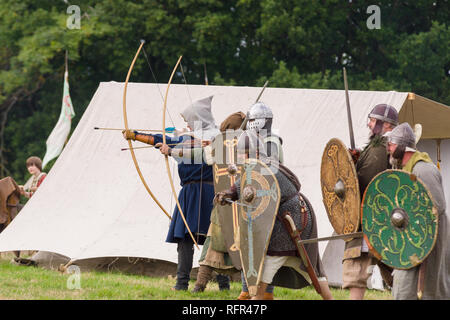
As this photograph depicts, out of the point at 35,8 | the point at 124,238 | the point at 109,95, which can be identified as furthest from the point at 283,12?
the point at 124,238

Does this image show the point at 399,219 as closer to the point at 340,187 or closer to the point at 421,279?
the point at 421,279

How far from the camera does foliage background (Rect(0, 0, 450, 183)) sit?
1509 cm

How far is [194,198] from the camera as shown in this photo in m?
5.80

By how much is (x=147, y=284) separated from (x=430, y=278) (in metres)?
2.58

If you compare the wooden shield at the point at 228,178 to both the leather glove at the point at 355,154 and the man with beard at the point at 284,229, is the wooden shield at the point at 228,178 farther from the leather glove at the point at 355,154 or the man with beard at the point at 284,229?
the leather glove at the point at 355,154

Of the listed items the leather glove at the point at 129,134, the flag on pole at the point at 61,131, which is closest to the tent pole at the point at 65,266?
the leather glove at the point at 129,134

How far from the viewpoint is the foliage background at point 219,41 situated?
15086mm

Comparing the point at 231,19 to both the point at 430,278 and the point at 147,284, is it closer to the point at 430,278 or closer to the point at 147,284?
the point at 147,284

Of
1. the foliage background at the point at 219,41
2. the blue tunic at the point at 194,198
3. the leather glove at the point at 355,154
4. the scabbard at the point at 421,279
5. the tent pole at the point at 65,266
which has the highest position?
the foliage background at the point at 219,41

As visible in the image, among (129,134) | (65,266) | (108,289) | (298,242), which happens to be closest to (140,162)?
(65,266)

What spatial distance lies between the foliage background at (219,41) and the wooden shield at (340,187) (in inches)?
388

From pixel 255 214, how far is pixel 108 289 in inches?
58.6

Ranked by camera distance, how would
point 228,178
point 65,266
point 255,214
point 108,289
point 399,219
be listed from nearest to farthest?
point 399,219 → point 255,214 → point 228,178 → point 108,289 → point 65,266

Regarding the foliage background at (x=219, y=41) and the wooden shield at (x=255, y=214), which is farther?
the foliage background at (x=219, y=41)
